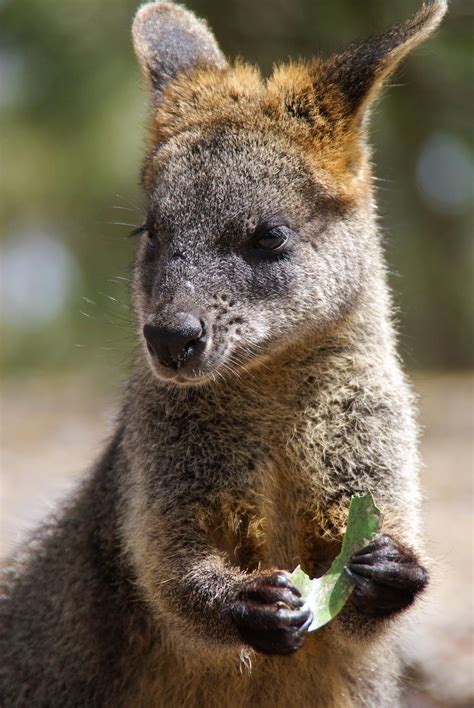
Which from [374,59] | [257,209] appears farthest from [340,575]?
[374,59]

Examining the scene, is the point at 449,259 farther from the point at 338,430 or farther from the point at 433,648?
the point at 338,430

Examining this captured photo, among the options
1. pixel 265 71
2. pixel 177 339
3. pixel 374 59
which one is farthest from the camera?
pixel 265 71

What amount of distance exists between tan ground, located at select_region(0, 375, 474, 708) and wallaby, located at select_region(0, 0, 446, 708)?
25.4 inches

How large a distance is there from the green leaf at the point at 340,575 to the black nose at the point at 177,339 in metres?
0.92

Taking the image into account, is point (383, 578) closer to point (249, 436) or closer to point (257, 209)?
point (249, 436)

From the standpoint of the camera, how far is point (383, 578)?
464 centimetres

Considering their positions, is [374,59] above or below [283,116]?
above

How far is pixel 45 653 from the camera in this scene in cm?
546

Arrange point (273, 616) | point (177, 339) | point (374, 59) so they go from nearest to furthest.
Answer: point (273, 616)
point (177, 339)
point (374, 59)

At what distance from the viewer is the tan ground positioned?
6.86 m

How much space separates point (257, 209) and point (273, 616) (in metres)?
1.76

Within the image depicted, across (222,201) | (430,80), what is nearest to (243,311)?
(222,201)

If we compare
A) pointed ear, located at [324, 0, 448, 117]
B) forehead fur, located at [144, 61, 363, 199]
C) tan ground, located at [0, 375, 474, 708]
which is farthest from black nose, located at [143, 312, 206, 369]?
tan ground, located at [0, 375, 474, 708]

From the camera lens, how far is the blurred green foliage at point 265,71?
12.5 metres
